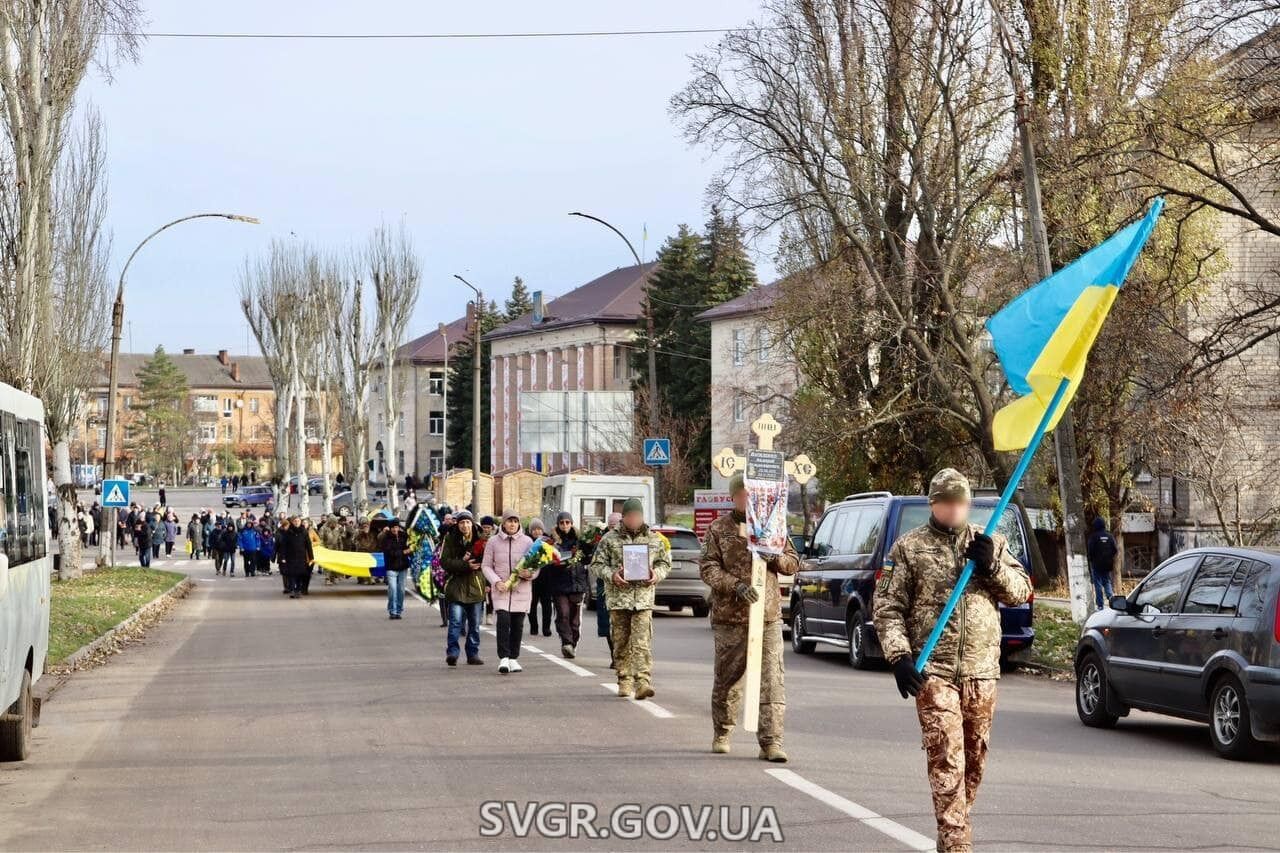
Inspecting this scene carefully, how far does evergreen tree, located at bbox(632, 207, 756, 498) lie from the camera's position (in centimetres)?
8944

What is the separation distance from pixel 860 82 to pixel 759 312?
11.3m

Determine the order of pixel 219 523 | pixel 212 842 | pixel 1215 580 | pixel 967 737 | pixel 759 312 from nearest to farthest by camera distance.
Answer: pixel 967 737 → pixel 212 842 → pixel 1215 580 → pixel 759 312 → pixel 219 523

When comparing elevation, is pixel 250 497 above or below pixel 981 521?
above

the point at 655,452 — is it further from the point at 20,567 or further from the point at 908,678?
the point at 908,678

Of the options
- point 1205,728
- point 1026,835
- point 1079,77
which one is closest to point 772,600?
point 1026,835

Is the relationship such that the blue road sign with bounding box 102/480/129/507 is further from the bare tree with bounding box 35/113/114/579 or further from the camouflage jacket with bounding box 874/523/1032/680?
the camouflage jacket with bounding box 874/523/1032/680

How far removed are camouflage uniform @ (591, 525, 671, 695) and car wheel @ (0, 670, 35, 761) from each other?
206 inches

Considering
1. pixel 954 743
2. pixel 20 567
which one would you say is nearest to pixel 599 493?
pixel 20 567

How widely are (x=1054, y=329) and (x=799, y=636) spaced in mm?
13818

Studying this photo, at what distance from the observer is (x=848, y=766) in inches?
419

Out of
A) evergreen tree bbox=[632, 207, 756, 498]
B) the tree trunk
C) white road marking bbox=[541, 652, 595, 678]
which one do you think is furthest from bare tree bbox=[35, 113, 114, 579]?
evergreen tree bbox=[632, 207, 756, 498]

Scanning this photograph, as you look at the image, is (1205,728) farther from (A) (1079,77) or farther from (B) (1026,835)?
(A) (1079,77)

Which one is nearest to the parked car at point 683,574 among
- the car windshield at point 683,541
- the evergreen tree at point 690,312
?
the car windshield at point 683,541

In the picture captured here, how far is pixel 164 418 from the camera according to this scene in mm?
136000
